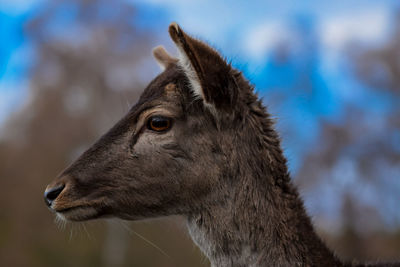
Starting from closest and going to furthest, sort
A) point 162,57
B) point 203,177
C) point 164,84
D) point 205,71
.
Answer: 1. point 205,71
2. point 203,177
3. point 164,84
4. point 162,57

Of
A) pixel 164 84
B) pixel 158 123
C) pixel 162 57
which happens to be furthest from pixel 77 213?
pixel 162 57

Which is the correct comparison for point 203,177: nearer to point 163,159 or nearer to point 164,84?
point 163,159

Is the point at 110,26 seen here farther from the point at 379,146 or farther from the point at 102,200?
the point at 102,200

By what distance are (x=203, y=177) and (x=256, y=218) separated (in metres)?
0.49

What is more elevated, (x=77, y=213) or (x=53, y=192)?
(x=53, y=192)

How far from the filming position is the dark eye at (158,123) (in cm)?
376

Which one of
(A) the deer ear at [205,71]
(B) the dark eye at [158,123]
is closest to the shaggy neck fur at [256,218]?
(A) the deer ear at [205,71]

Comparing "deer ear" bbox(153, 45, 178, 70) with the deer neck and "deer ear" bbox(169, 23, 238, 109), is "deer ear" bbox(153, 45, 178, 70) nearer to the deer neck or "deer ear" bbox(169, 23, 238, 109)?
"deer ear" bbox(169, 23, 238, 109)

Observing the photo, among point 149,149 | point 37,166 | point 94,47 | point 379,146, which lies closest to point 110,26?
point 94,47

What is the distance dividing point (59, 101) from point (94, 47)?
3356 millimetres

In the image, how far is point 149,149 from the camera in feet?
12.3

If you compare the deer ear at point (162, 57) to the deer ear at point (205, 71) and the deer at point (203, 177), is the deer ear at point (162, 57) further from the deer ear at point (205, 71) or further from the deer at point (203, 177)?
the deer ear at point (205, 71)

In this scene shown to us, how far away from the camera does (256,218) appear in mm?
3605

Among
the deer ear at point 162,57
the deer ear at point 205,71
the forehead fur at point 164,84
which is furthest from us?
the deer ear at point 162,57
